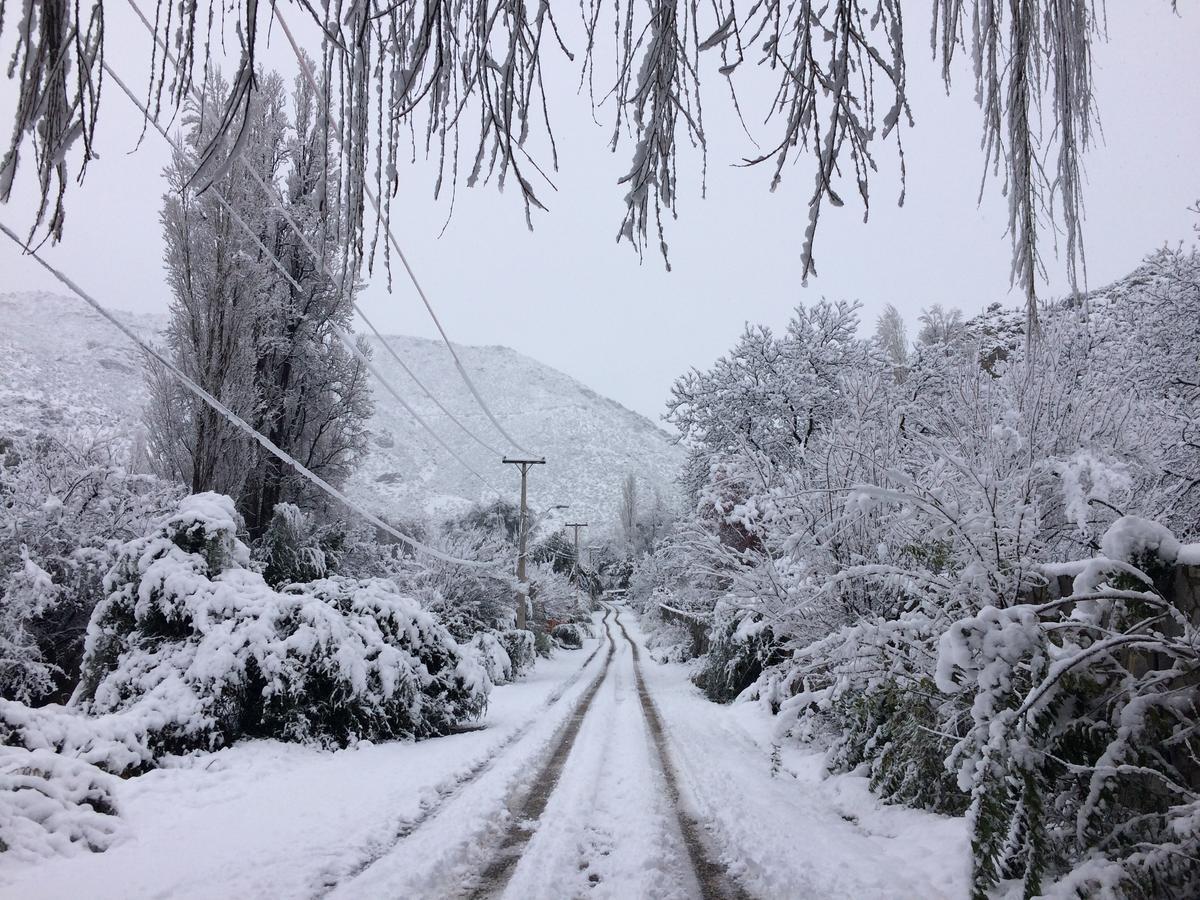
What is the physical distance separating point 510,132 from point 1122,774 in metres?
3.56

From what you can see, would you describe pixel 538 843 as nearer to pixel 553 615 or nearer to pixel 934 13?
pixel 934 13

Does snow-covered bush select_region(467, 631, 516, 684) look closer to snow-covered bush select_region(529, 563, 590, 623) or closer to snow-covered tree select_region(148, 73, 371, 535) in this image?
snow-covered tree select_region(148, 73, 371, 535)

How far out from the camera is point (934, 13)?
1.78 meters

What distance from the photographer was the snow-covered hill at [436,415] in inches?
1874

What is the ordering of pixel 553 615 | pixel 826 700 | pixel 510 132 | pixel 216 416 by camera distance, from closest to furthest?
1. pixel 510 132
2. pixel 826 700
3. pixel 216 416
4. pixel 553 615

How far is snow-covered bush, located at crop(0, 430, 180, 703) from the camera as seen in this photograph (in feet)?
26.1

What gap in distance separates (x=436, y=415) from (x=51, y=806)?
339 ft

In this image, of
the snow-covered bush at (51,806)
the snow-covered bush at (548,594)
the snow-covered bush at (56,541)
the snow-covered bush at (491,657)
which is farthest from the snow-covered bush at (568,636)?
the snow-covered bush at (51,806)

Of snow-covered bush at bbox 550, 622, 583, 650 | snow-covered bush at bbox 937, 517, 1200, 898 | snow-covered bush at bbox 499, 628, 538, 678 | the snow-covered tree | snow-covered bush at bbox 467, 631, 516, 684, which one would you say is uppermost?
the snow-covered tree

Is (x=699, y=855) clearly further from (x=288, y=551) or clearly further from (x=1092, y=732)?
(x=288, y=551)

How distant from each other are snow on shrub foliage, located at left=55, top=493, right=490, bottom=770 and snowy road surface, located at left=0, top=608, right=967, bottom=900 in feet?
1.47

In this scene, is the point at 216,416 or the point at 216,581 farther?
the point at 216,416

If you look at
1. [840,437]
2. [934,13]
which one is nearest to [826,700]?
[840,437]

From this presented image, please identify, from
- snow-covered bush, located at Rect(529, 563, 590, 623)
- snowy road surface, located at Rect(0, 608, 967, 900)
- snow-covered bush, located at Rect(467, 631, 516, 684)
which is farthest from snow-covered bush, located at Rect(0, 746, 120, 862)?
snow-covered bush, located at Rect(529, 563, 590, 623)
